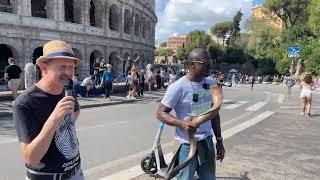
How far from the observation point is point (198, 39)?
327ft

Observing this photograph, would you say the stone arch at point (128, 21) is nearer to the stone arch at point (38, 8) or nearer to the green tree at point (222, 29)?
the stone arch at point (38, 8)

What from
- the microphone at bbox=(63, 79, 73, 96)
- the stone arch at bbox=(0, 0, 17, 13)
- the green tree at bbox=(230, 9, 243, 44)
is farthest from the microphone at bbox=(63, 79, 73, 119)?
the green tree at bbox=(230, 9, 243, 44)

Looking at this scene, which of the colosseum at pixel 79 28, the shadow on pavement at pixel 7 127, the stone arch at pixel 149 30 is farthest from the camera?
the stone arch at pixel 149 30

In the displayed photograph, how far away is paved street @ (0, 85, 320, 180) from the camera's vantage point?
21.8 ft

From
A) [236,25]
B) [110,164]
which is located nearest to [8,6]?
[110,164]

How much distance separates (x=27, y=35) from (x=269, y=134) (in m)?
20.8

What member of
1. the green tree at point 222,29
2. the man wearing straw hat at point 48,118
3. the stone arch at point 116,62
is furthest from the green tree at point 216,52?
the man wearing straw hat at point 48,118

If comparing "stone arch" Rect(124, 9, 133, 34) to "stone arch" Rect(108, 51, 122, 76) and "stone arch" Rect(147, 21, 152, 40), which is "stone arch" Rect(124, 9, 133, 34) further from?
"stone arch" Rect(147, 21, 152, 40)

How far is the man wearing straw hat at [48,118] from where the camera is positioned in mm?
2629

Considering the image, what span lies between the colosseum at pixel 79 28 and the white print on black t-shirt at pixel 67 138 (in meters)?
24.8

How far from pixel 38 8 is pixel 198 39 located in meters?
68.8

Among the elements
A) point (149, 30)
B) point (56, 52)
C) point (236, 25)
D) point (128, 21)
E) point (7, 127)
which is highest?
point (236, 25)

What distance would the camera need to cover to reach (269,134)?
1052 cm

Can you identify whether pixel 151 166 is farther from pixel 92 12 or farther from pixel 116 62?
pixel 116 62
